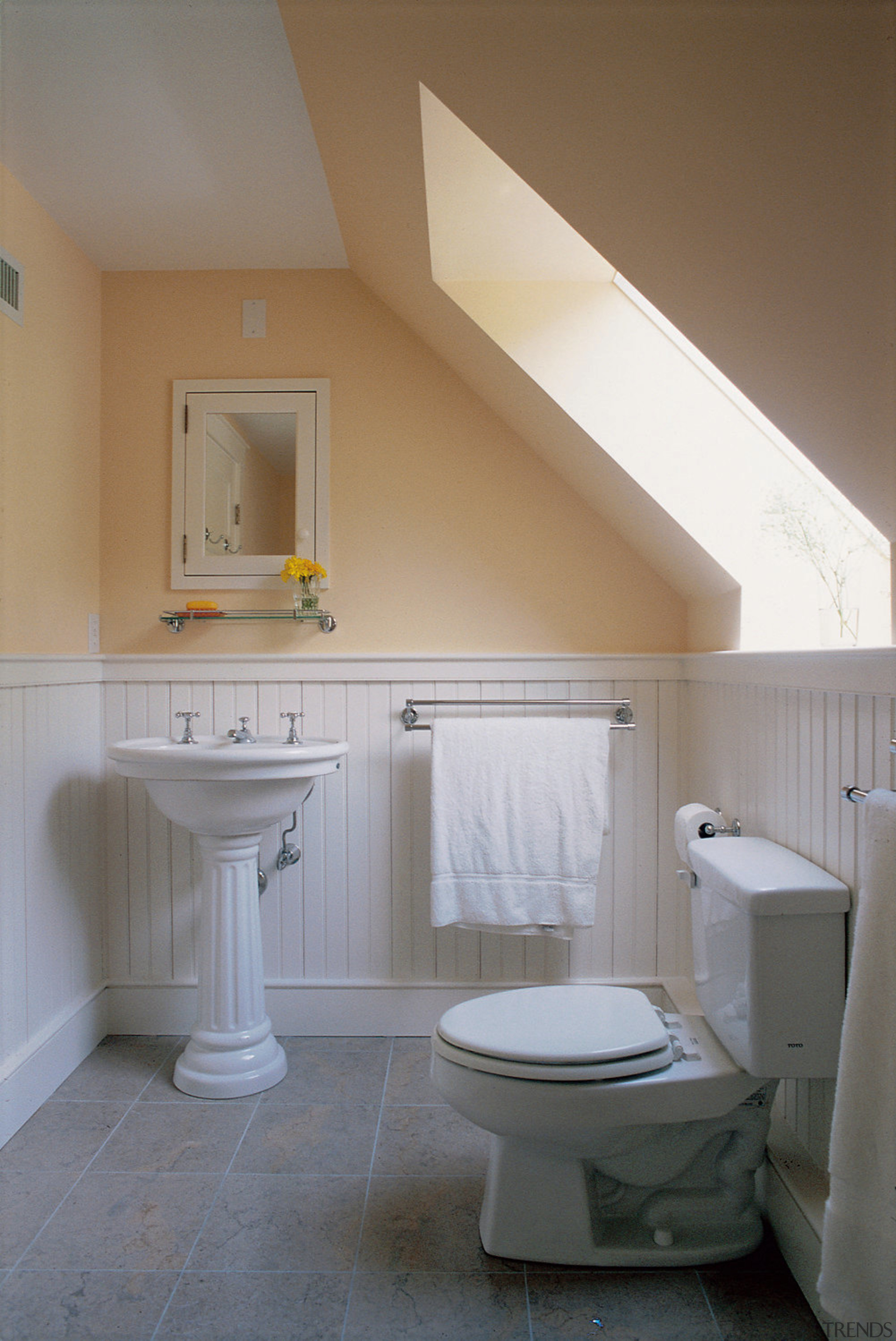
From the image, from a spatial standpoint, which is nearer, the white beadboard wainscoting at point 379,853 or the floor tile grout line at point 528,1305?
the floor tile grout line at point 528,1305

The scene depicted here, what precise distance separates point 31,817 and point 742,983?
5.24 ft

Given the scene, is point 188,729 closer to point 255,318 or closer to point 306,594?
point 306,594

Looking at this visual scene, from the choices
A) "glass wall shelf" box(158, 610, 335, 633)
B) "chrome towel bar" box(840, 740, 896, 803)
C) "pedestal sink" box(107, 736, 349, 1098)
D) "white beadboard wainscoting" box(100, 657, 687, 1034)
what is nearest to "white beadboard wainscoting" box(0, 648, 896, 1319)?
"white beadboard wainscoting" box(100, 657, 687, 1034)

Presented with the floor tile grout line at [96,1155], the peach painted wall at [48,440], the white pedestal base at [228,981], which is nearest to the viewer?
the floor tile grout line at [96,1155]

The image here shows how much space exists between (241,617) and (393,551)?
464 mm

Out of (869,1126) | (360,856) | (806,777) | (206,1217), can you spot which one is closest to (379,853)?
(360,856)

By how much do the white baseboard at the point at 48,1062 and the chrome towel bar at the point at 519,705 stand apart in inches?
45.0

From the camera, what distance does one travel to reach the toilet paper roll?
1780 mm

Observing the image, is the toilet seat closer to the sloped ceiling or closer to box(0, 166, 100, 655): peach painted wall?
the sloped ceiling

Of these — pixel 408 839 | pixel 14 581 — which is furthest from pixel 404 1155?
pixel 14 581

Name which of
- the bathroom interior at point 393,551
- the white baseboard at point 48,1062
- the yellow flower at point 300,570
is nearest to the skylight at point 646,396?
the bathroom interior at point 393,551

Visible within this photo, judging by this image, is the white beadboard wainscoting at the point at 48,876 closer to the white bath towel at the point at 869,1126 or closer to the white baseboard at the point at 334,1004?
the white baseboard at the point at 334,1004

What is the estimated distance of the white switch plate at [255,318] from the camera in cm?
234

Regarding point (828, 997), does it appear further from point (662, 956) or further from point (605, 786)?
point (662, 956)
